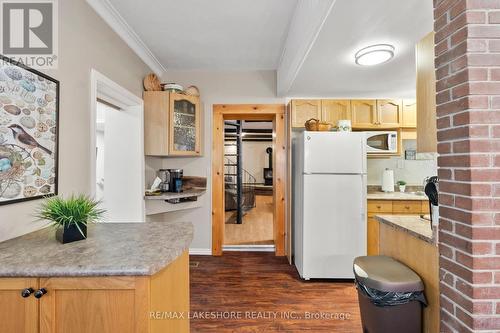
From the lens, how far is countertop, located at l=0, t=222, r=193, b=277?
3.03ft

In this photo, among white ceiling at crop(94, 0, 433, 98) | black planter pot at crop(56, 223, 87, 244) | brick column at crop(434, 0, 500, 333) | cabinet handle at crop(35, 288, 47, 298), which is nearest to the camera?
cabinet handle at crop(35, 288, 47, 298)

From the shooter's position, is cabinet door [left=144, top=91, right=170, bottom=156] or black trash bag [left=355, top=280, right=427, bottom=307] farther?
cabinet door [left=144, top=91, right=170, bottom=156]

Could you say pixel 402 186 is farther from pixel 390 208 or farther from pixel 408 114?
pixel 408 114

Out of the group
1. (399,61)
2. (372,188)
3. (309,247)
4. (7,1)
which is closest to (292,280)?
(309,247)

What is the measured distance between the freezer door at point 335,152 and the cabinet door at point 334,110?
582 mm

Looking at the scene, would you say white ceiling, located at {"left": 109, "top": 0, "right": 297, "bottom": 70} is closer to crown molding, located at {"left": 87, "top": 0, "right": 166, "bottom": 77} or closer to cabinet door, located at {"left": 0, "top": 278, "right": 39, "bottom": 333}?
crown molding, located at {"left": 87, "top": 0, "right": 166, "bottom": 77}

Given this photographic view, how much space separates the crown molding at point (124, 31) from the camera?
204 centimetres

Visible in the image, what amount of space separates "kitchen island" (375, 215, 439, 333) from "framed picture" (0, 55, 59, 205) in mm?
2222

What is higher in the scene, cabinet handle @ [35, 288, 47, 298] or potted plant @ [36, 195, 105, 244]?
potted plant @ [36, 195, 105, 244]

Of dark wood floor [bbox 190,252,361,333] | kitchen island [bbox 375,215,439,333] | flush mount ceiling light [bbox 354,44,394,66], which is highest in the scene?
flush mount ceiling light [bbox 354,44,394,66]

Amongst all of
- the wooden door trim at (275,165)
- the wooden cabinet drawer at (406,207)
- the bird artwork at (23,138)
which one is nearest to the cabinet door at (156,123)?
the wooden door trim at (275,165)

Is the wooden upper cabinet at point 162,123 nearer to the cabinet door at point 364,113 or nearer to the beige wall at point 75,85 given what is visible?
the beige wall at point 75,85

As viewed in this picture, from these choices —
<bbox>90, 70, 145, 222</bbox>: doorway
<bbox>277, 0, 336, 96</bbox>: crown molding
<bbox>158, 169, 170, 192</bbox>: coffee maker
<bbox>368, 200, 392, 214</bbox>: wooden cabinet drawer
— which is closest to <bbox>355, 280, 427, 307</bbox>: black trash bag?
<bbox>368, 200, 392, 214</bbox>: wooden cabinet drawer

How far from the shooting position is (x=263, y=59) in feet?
10.4
